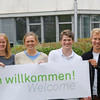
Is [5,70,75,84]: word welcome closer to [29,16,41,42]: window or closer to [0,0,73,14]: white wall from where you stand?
[0,0,73,14]: white wall

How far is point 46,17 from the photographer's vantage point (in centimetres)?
1341

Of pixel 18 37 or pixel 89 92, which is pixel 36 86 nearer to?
pixel 89 92

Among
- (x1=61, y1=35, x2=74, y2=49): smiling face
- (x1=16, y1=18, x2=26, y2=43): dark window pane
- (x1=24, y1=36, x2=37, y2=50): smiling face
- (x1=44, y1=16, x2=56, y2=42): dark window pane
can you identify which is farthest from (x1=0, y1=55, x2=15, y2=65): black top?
(x1=16, y1=18, x2=26, y2=43): dark window pane

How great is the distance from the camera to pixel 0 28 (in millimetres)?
14102

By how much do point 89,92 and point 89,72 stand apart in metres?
0.34

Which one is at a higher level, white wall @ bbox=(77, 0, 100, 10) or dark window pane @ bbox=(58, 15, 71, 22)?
white wall @ bbox=(77, 0, 100, 10)

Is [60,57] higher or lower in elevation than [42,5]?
lower

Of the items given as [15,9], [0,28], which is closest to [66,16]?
[15,9]

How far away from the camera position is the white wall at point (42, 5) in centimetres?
1258

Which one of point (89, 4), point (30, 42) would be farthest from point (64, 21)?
point (30, 42)

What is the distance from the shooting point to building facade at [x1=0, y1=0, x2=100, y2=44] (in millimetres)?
12734

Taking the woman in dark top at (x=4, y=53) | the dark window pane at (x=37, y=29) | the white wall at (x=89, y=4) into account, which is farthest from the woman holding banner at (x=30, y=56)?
the dark window pane at (x=37, y=29)

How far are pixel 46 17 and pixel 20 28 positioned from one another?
205cm

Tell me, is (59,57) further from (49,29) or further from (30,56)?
(49,29)
